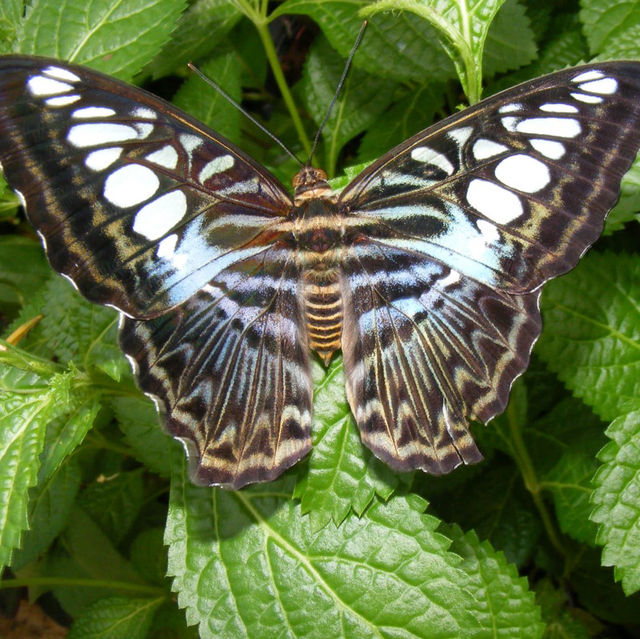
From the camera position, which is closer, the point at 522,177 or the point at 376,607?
the point at 522,177

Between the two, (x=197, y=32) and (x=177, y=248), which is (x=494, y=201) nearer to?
(x=177, y=248)

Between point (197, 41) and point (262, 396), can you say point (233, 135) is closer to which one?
point (197, 41)

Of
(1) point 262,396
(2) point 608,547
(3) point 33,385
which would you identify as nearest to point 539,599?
(2) point 608,547

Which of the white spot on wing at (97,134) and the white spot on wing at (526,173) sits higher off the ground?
the white spot on wing at (97,134)

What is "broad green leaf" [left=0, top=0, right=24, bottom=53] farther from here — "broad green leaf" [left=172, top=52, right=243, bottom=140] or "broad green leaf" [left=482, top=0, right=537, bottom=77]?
"broad green leaf" [left=482, top=0, right=537, bottom=77]

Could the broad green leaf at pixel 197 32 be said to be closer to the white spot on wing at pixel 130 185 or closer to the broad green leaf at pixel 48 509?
the white spot on wing at pixel 130 185

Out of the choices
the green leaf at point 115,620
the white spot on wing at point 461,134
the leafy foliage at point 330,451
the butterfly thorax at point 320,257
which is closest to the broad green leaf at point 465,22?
the leafy foliage at point 330,451
